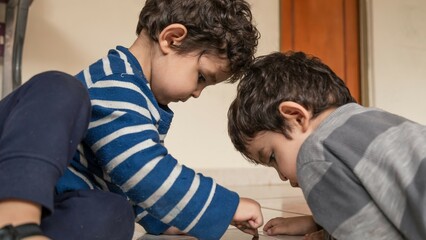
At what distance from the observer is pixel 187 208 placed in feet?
2.20

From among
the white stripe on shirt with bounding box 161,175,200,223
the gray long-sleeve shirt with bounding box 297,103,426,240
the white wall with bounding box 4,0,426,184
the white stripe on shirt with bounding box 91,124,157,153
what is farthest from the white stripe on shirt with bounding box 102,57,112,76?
the white wall with bounding box 4,0,426,184

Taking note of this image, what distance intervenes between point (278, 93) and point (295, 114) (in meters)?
0.05

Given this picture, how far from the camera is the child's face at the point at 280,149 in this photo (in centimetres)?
72

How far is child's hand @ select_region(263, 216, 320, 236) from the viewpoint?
0.90 m

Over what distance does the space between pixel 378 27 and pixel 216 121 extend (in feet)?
3.89

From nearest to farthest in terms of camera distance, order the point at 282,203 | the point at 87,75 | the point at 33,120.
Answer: the point at 33,120, the point at 87,75, the point at 282,203

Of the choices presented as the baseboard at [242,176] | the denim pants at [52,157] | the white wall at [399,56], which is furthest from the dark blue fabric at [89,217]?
the white wall at [399,56]

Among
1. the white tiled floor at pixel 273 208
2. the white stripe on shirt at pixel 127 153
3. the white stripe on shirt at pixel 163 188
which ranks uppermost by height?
the white stripe on shirt at pixel 127 153

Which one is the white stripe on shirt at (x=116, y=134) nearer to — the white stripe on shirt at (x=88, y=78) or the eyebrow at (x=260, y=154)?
the white stripe on shirt at (x=88, y=78)

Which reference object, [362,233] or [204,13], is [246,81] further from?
[362,233]

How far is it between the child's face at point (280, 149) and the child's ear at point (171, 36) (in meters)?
0.23

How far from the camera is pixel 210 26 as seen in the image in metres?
0.83

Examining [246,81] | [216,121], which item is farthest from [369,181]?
[216,121]

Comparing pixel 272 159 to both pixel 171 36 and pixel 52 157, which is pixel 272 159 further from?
pixel 52 157
